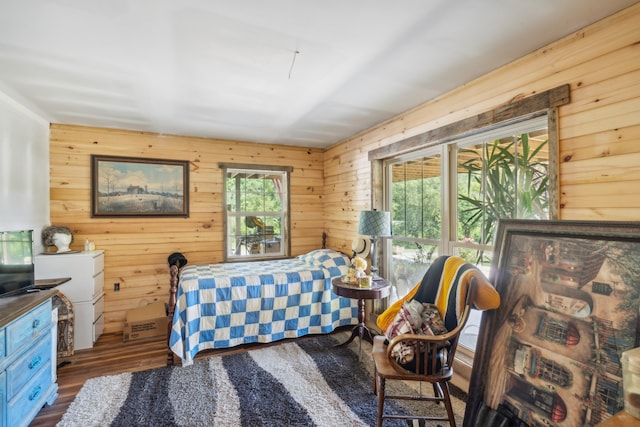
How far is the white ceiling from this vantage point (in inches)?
62.3

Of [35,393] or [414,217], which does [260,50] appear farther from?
[35,393]

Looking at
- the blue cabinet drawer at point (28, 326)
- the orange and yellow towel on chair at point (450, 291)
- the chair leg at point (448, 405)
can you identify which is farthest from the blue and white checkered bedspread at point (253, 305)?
the chair leg at point (448, 405)

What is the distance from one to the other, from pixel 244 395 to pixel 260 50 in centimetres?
250

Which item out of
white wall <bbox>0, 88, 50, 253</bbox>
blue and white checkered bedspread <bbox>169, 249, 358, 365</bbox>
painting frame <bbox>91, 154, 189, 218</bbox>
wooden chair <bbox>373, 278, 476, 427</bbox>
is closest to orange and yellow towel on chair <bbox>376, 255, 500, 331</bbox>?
wooden chair <bbox>373, 278, 476, 427</bbox>

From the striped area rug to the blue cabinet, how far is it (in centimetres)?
24

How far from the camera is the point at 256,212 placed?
180 inches

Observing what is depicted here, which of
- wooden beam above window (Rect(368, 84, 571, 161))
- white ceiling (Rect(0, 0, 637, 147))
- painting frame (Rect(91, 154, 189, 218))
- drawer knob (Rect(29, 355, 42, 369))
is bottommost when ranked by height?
drawer knob (Rect(29, 355, 42, 369))

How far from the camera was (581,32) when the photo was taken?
1749 millimetres

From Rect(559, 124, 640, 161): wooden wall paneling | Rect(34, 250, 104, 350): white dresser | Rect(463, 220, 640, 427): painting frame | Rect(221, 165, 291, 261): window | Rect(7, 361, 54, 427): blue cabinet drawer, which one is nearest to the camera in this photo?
Rect(463, 220, 640, 427): painting frame

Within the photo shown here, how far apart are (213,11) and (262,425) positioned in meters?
2.51

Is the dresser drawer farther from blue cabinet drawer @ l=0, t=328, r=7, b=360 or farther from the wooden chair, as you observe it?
the wooden chair

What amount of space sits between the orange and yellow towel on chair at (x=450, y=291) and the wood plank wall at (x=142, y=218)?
108 inches

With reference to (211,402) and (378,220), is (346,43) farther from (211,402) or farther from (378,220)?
(211,402)

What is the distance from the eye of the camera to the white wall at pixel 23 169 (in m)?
2.66
